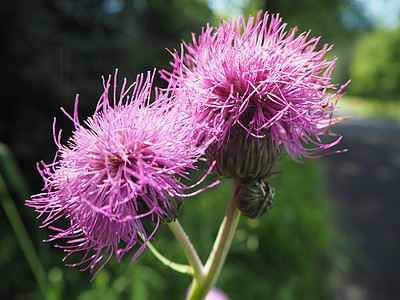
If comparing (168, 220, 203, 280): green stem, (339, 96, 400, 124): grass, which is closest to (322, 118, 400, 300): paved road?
(168, 220, 203, 280): green stem

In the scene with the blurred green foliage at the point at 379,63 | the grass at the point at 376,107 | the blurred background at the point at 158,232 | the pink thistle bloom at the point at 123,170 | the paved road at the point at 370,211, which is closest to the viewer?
the pink thistle bloom at the point at 123,170

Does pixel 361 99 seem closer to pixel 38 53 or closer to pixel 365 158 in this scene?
pixel 365 158

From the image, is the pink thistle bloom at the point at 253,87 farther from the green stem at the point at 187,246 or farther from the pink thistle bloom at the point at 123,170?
the green stem at the point at 187,246

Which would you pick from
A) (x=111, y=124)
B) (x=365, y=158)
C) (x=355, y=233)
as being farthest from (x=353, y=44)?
(x=111, y=124)

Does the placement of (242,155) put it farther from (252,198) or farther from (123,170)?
(123,170)

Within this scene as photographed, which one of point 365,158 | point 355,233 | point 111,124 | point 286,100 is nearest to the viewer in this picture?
point 111,124

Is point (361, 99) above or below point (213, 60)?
above

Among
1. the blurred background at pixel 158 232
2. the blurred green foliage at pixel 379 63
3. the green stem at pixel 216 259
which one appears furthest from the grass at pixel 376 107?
the green stem at pixel 216 259

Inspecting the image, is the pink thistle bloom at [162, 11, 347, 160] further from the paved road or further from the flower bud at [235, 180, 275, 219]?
the paved road
